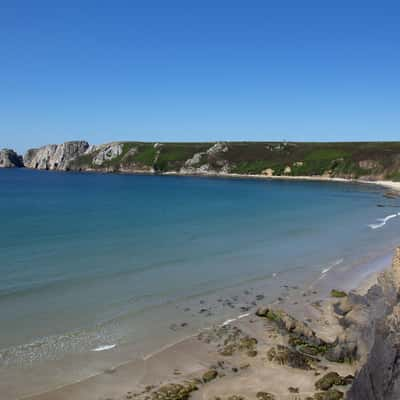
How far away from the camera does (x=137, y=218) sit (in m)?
55.9

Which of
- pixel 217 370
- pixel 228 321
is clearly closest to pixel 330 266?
pixel 228 321

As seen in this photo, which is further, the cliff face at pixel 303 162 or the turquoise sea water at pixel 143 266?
the cliff face at pixel 303 162

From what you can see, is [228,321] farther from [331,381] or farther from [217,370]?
[331,381]

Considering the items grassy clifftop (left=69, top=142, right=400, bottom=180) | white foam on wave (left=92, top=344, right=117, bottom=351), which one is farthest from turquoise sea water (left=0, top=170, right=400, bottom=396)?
grassy clifftop (left=69, top=142, right=400, bottom=180)

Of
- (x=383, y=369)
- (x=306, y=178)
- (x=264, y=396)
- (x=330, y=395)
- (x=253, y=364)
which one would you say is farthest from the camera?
(x=306, y=178)

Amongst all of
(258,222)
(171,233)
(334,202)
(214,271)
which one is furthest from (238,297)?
(334,202)

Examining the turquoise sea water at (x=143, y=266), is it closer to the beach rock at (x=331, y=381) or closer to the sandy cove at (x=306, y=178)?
the beach rock at (x=331, y=381)

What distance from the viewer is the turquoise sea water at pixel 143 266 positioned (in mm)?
19359

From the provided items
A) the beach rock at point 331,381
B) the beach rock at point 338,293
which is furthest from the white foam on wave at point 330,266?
the beach rock at point 331,381

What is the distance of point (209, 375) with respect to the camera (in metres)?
15.2

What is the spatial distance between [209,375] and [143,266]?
15.8 metres

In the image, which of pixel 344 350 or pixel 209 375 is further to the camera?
pixel 344 350

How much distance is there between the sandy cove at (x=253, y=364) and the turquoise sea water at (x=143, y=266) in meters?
1.98

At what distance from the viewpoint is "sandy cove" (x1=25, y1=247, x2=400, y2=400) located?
554 inches
